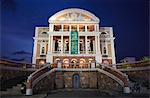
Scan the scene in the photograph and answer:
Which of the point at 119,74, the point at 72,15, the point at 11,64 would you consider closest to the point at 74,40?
the point at 72,15

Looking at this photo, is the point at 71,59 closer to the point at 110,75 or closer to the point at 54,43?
the point at 54,43

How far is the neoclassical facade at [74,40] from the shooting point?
31.2 meters

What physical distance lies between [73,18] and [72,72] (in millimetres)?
13276

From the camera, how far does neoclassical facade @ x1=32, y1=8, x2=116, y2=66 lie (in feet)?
102

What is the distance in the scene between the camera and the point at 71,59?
31.2m

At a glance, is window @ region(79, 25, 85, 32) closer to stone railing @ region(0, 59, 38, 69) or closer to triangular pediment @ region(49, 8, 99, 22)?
triangular pediment @ region(49, 8, 99, 22)

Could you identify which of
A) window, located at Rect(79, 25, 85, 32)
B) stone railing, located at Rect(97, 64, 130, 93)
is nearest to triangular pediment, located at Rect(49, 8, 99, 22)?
window, located at Rect(79, 25, 85, 32)

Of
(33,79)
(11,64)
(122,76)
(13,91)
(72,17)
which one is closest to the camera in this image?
(13,91)

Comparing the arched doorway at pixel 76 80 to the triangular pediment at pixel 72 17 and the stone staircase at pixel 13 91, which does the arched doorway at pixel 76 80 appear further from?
the triangular pediment at pixel 72 17

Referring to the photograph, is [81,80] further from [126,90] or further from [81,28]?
[81,28]

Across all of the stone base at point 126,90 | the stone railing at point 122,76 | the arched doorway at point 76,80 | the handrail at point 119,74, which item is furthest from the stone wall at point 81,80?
the stone base at point 126,90

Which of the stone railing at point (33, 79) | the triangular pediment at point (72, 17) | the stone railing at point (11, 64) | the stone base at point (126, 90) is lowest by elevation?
the stone base at point (126, 90)

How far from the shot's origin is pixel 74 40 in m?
31.8

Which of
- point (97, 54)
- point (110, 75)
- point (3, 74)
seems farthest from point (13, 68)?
point (97, 54)
